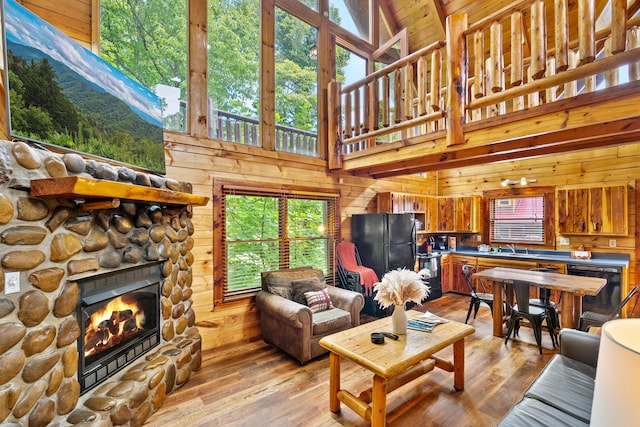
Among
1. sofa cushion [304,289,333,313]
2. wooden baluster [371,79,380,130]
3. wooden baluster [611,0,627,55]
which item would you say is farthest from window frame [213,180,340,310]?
wooden baluster [611,0,627,55]

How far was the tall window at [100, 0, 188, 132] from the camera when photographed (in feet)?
9.59

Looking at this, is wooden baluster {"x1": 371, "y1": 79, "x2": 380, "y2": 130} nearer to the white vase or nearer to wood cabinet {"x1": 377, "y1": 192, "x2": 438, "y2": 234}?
wood cabinet {"x1": 377, "y1": 192, "x2": 438, "y2": 234}

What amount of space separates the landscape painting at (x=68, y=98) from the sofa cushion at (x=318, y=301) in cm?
221

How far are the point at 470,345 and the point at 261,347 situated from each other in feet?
8.27

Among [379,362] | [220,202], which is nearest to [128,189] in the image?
[220,202]

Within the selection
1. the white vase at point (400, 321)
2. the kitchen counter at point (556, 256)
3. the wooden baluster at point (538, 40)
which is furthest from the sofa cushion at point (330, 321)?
the kitchen counter at point (556, 256)

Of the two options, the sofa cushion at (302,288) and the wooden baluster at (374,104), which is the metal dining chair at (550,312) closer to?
the sofa cushion at (302,288)

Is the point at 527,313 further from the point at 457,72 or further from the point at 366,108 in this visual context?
the point at 366,108

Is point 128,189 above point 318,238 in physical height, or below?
above

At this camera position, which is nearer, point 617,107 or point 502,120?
point 617,107

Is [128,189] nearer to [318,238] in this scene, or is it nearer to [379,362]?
[379,362]

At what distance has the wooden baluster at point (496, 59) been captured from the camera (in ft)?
9.00

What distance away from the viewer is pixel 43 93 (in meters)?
1.79

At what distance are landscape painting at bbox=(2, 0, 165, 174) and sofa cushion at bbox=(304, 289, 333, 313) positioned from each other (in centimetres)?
221
